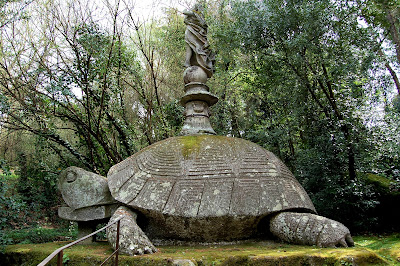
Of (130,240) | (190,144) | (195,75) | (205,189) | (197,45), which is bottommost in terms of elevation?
(130,240)

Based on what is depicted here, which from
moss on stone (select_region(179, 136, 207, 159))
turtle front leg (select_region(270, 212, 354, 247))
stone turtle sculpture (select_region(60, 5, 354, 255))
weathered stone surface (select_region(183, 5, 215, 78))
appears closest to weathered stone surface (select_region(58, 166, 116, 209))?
stone turtle sculpture (select_region(60, 5, 354, 255))

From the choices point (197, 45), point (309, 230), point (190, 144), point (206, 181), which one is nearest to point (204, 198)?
point (206, 181)

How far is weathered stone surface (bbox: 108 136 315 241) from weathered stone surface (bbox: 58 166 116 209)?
218mm

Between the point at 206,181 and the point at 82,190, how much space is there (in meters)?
1.60

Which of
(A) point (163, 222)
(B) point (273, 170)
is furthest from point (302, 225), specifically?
(A) point (163, 222)

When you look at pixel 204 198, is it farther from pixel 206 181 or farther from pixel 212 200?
pixel 206 181

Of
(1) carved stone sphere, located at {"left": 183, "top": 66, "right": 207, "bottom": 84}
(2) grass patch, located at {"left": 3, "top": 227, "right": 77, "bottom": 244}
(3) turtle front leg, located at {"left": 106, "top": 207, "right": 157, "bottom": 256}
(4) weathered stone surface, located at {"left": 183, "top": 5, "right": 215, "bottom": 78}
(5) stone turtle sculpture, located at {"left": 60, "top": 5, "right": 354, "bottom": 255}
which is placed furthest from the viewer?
(2) grass patch, located at {"left": 3, "top": 227, "right": 77, "bottom": 244}

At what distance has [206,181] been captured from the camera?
349 cm

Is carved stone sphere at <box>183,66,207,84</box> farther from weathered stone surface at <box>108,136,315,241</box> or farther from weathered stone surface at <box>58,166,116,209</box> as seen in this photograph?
weathered stone surface at <box>58,166,116,209</box>

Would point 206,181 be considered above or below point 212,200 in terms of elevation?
above

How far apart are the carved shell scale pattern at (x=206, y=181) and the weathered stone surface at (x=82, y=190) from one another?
215mm

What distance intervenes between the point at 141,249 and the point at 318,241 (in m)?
1.85

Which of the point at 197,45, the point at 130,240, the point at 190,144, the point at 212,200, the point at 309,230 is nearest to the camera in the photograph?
the point at 130,240

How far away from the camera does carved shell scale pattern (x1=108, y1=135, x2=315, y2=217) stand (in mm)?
3293
